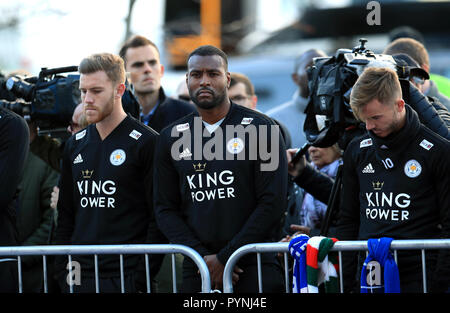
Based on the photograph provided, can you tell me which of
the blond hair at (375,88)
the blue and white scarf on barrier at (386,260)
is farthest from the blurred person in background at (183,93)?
the blue and white scarf on barrier at (386,260)

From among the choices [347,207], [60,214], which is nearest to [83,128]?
[60,214]

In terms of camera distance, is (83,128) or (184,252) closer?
(184,252)

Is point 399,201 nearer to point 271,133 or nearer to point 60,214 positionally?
point 271,133

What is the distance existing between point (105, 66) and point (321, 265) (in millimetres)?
1889

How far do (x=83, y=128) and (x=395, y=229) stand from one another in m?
2.21

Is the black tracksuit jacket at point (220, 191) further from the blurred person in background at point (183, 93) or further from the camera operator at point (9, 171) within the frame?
the blurred person in background at point (183, 93)

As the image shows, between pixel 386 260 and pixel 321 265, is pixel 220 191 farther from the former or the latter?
pixel 386 260

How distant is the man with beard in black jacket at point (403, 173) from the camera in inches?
188

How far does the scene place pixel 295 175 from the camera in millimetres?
5730

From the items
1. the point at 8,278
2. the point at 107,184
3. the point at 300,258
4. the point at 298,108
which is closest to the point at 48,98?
the point at 107,184

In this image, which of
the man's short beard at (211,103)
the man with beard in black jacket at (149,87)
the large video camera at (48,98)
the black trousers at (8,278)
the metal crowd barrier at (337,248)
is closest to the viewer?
the metal crowd barrier at (337,248)

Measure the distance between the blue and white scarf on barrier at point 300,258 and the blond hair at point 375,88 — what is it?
0.77 m
